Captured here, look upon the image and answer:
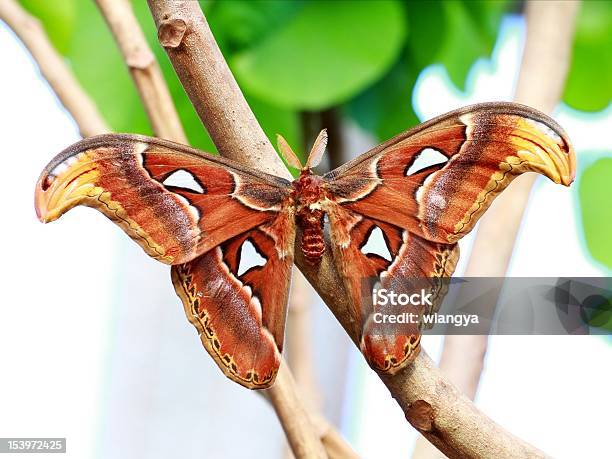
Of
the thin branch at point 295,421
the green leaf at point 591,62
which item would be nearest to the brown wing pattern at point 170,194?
the thin branch at point 295,421

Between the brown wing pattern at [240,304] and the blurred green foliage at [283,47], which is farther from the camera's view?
the blurred green foliage at [283,47]

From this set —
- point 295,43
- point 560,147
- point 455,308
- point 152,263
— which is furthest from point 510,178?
point 152,263

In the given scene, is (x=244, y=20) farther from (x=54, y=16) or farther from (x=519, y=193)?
(x=519, y=193)

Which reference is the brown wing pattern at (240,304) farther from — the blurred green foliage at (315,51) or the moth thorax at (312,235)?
the blurred green foliage at (315,51)

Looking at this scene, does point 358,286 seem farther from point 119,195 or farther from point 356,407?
point 356,407

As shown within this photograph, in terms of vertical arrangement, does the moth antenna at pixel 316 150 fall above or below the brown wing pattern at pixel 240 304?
above

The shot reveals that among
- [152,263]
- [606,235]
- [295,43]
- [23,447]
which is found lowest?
[23,447]
